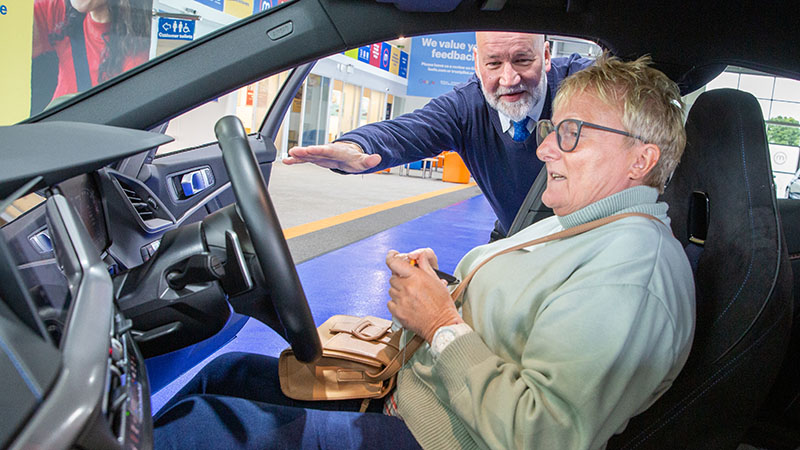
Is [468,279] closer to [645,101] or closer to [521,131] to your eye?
[645,101]

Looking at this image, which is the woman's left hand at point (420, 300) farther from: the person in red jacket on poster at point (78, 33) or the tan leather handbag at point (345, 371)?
the person in red jacket on poster at point (78, 33)

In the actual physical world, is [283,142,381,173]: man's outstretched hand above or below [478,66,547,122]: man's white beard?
below

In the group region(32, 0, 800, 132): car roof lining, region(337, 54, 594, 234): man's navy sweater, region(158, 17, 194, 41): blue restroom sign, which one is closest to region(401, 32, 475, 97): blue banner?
region(158, 17, 194, 41): blue restroom sign

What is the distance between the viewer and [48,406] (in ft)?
1.57

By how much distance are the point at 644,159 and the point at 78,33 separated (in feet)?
19.9

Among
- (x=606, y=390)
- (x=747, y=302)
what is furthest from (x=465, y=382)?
(x=747, y=302)

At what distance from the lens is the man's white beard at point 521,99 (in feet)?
6.52

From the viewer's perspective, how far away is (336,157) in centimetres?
151

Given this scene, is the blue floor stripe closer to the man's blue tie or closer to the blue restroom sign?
the man's blue tie

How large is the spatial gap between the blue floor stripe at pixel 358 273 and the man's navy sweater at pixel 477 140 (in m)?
1.20

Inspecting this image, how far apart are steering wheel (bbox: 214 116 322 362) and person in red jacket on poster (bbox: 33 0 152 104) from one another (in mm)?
4260

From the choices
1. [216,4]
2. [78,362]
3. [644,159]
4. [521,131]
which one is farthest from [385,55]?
[78,362]

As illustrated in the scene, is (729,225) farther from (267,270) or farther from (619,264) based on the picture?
(267,270)

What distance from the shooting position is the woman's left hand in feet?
3.69
